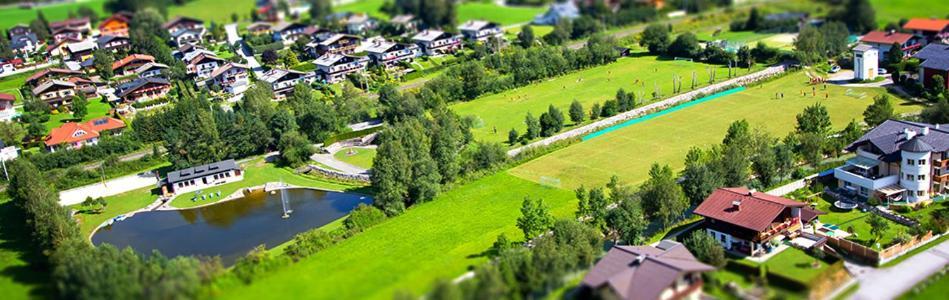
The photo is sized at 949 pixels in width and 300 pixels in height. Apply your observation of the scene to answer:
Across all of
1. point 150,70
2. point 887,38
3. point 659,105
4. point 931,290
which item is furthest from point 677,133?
point 150,70

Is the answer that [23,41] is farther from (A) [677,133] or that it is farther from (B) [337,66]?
(A) [677,133]

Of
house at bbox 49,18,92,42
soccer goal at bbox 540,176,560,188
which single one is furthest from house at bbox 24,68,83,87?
soccer goal at bbox 540,176,560,188

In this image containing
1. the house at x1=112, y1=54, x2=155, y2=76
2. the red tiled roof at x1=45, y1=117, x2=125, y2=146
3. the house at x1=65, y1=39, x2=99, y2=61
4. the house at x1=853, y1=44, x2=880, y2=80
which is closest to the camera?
the red tiled roof at x1=45, y1=117, x2=125, y2=146

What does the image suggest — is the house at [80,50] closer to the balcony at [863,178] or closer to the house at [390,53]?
the house at [390,53]

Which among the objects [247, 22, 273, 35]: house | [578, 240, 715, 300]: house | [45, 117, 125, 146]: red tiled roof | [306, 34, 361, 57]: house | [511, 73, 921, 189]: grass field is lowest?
[511, 73, 921, 189]: grass field

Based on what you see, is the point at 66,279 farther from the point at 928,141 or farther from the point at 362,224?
the point at 928,141

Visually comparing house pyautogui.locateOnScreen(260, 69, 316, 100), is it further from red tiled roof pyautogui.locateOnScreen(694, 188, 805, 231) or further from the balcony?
the balcony
